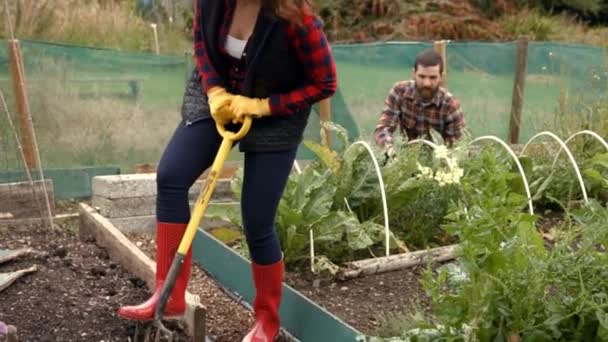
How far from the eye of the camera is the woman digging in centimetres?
322

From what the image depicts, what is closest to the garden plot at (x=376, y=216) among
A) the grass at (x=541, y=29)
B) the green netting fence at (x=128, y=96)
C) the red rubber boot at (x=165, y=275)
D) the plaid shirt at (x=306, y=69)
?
the plaid shirt at (x=306, y=69)

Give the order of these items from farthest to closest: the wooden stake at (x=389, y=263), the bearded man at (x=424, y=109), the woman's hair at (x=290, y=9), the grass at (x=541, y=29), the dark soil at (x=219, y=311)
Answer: the grass at (x=541, y=29) → the bearded man at (x=424, y=109) → the wooden stake at (x=389, y=263) → the dark soil at (x=219, y=311) → the woman's hair at (x=290, y=9)

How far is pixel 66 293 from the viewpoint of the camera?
399 cm

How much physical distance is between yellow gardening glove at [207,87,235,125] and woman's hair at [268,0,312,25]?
345mm

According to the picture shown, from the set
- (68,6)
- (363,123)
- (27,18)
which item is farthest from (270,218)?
(68,6)

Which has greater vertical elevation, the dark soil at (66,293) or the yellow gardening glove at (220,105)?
the yellow gardening glove at (220,105)

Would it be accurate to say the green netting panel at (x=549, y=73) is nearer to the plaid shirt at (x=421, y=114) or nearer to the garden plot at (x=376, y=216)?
the plaid shirt at (x=421, y=114)

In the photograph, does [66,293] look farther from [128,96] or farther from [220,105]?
[128,96]

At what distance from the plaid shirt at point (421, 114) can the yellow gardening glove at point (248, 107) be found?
8.10ft

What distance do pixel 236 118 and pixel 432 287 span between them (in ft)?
3.33

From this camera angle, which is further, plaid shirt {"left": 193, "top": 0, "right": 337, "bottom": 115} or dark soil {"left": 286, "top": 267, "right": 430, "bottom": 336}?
dark soil {"left": 286, "top": 267, "right": 430, "bottom": 336}

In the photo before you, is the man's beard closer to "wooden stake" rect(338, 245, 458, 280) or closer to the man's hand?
the man's hand

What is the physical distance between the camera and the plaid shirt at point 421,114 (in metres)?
5.71

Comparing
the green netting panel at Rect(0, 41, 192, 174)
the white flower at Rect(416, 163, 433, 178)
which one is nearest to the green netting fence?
the green netting panel at Rect(0, 41, 192, 174)
